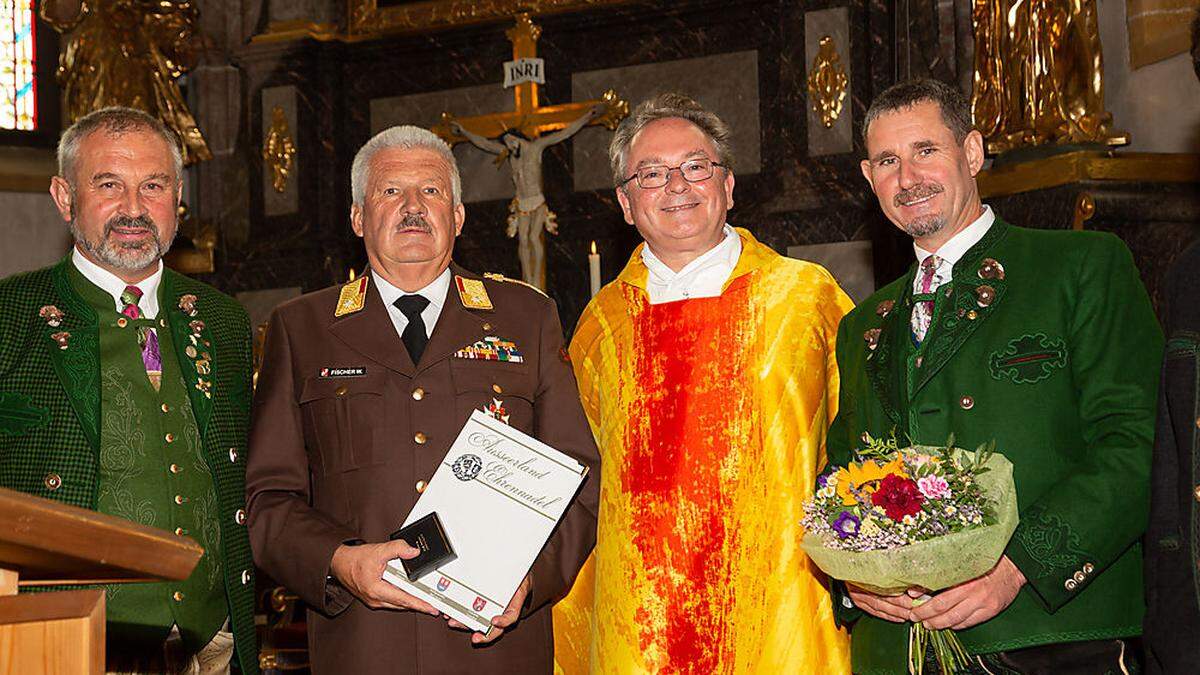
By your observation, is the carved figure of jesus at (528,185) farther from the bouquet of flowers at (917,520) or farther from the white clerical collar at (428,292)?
the bouquet of flowers at (917,520)

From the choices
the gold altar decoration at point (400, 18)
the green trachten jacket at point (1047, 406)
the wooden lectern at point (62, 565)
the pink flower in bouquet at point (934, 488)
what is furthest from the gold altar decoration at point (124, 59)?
the wooden lectern at point (62, 565)

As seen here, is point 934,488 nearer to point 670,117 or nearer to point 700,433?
point 700,433

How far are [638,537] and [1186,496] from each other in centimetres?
138

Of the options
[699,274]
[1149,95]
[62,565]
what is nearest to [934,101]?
[699,274]

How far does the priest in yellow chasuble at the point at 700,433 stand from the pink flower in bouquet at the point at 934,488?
2.74 feet

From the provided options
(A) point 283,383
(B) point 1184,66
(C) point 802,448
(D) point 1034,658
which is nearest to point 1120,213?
(B) point 1184,66

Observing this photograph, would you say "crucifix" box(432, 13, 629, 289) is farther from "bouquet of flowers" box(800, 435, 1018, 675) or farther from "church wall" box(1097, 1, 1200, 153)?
"bouquet of flowers" box(800, 435, 1018, 675)

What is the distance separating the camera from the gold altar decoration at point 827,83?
291 inches

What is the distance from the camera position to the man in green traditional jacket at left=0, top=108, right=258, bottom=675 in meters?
3.01

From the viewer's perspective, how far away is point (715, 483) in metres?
3.36

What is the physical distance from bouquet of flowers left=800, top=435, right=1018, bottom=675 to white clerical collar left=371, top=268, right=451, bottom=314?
43.5 inches

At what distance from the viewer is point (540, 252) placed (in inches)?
310

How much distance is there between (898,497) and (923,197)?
79 cm

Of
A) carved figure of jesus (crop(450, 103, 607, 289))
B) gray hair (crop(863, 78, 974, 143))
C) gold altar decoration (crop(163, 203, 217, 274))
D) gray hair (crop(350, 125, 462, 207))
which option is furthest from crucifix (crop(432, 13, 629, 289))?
gray hair (crop(863, 78, 974, 143))
